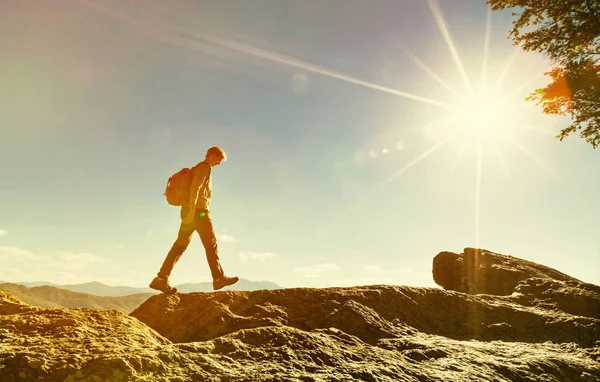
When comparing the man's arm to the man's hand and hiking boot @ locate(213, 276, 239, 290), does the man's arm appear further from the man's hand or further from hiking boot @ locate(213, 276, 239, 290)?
hiking boot @ locate(213, 276, 239, 290)

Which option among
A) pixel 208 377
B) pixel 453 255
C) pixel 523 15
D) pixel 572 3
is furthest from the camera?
pixel 523 15

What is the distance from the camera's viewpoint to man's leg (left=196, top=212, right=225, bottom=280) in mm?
5543

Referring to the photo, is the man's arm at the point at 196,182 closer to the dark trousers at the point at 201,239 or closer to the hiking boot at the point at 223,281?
the dark trousers at the point at 201,239

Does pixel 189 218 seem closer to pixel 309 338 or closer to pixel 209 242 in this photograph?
pixel 209 242

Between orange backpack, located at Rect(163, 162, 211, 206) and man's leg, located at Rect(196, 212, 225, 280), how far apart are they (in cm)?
42

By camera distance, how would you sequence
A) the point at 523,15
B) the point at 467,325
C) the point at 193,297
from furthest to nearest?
1. the point at 523,15
2. the point at 467,325
3. the point at 193,297

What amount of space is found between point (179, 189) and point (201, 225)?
0.68 metres

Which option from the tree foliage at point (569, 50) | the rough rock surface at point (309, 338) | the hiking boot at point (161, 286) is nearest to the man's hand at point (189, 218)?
the hiking boot at point (161, 286)

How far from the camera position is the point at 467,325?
5043mm

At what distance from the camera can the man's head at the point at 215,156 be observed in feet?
19.2

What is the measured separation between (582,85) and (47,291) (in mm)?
188855

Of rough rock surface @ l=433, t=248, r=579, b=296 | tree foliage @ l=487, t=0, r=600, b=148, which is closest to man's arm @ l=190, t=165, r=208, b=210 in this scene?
rough rock surface @ l=433, t=248, r=579, b=296

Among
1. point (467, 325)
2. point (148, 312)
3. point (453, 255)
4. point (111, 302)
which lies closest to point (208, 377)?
point (148, 312)

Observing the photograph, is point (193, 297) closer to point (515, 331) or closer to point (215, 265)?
point (215, 265)
